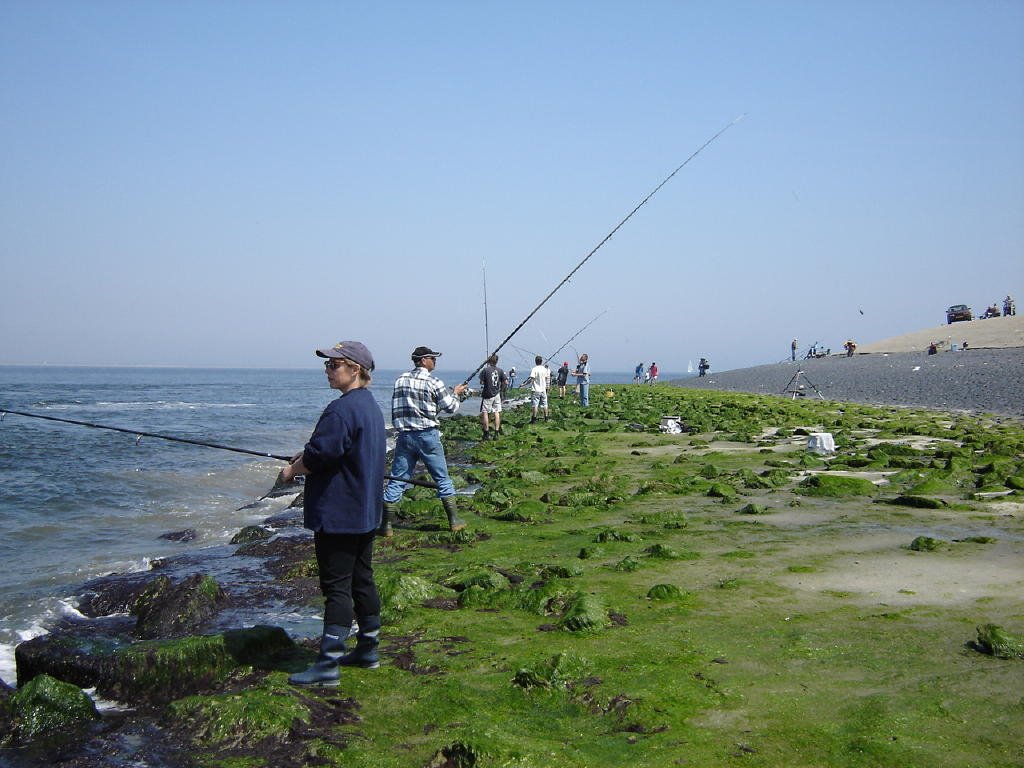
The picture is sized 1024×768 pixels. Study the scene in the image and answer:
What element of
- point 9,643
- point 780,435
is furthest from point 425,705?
point 780,435

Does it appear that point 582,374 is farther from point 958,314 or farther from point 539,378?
point 958,314

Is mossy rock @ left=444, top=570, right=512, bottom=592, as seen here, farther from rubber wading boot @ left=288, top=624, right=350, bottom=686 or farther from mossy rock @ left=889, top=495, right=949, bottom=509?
mossy rock @ left=889, top=495, right=949, bottom=509

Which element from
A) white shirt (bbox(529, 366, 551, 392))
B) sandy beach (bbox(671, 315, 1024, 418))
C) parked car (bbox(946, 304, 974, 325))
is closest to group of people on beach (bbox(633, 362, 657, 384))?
sandy beach (bbox(671, 315, 1024, 418))

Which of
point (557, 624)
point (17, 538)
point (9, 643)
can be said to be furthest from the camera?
point (17, 538)

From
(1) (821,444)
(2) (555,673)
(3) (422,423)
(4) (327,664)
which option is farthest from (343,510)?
(1) (821,444)

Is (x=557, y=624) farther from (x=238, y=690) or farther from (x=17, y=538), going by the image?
(x=17, y=538)

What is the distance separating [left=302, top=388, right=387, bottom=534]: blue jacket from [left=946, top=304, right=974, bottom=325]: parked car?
249ft

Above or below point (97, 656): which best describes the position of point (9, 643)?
below

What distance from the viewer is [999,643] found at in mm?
4422

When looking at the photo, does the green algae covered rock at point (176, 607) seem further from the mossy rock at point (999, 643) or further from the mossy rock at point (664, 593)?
the mossy rock at point (999, 643)

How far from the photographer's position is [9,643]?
642 cm

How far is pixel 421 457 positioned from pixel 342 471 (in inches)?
161

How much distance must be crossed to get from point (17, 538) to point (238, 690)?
29.5 feet

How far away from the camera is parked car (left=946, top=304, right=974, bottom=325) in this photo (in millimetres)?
68356
